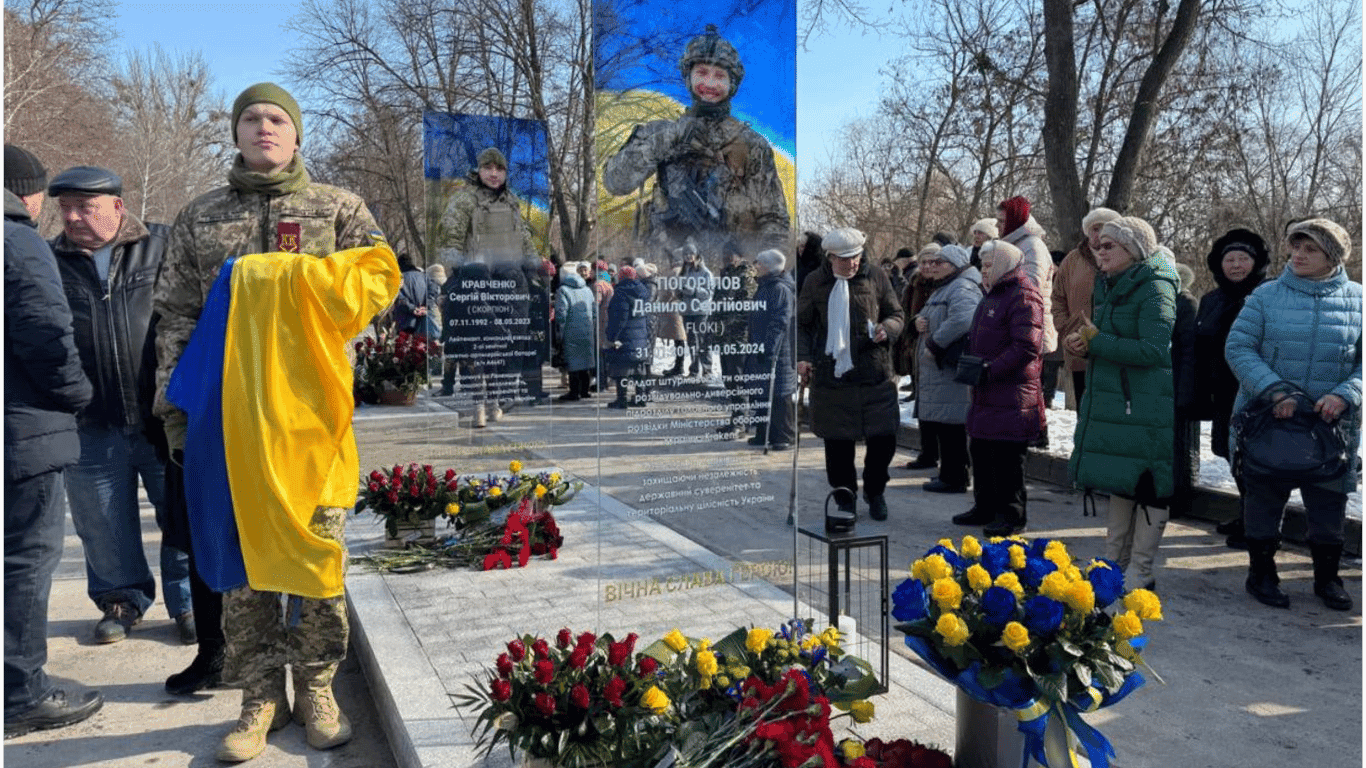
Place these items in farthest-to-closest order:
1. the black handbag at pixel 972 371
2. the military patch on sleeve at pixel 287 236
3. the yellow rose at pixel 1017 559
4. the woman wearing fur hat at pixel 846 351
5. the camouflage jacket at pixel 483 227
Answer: the camouflage jacket at pixel 483 227, the woman wearing fur hat at pixel 846 351, the black handbag at pixel 972 371, the military patch on sleeve at pixel 287 236, the yellow rose at pixel 1017 559

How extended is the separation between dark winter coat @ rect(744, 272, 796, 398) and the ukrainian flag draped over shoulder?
137cm

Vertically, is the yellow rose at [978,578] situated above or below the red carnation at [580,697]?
above

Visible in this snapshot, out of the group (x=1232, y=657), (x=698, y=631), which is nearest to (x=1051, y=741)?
(x=698, y=631)

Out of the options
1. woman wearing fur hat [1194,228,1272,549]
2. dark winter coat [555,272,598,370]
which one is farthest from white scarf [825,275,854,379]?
dark winter coat [555,272,598,370]

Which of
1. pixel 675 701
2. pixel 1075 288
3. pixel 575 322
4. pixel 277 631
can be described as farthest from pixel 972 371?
pixel 575 322

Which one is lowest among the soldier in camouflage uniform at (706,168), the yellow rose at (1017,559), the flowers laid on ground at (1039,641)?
the flowers laid on ground at (1039,641)

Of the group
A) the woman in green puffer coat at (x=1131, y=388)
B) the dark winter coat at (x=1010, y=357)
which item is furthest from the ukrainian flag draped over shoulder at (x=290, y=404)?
the dark winter coat at (x=1010, y=357)

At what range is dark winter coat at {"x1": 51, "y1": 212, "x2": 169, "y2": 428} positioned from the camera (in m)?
4.41

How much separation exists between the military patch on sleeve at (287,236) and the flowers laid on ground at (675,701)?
5.36ft

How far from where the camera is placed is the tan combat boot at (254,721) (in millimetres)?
3484

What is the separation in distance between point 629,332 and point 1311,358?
3723mm

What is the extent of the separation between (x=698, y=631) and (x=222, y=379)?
187 centimetres

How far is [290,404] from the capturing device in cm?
337

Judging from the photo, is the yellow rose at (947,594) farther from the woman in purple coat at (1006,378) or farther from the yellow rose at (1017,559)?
the woman in purple coat at (1006,378)
